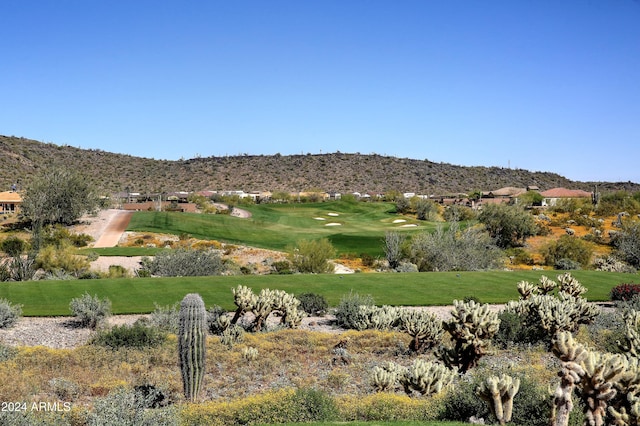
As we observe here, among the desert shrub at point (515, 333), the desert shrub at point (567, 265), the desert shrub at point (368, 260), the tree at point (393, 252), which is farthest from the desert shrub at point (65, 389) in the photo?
the desert shrub at point (567, 265)

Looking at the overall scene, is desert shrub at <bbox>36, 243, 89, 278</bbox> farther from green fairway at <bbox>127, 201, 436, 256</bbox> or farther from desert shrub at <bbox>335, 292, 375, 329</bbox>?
desert shrub at <bbox>335, 292, 375, 329</bbox>

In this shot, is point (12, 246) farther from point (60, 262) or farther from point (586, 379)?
point (586, 379)

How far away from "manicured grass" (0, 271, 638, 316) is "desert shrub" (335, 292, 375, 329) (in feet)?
5.74

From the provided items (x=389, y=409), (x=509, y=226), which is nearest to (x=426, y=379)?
(x=389, y=409)

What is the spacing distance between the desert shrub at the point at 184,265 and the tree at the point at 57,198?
71.3ft

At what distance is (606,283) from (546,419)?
18.9 m

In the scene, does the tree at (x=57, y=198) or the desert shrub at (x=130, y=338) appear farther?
the tree at (x=57, y=198)

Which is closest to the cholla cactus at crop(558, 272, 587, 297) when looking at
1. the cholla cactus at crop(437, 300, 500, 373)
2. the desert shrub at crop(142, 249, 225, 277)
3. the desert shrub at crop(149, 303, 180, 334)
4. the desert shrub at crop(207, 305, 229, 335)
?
the cholla cactus at crop(437, 300, 500, 373)

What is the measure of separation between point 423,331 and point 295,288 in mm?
8693

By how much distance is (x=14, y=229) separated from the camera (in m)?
48.6

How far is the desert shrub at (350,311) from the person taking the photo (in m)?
19.4

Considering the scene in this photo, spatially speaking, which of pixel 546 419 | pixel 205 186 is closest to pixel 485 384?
pixel 546 419

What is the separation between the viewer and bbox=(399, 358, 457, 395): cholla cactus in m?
11.9

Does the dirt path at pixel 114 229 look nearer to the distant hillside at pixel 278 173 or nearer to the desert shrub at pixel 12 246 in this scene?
the desert shrub at pixel 12 246
